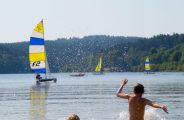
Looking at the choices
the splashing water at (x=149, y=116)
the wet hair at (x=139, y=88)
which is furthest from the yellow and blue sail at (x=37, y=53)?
the wet hair at (x=139, y=88)

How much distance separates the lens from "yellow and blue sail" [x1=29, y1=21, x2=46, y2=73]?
87.1 meters

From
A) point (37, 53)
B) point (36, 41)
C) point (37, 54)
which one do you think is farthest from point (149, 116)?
point (36, 41)

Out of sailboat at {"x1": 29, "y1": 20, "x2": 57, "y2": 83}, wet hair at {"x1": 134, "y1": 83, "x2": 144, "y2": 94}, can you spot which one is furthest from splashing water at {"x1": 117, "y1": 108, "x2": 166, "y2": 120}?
sailboat at {"x1": 29, "y1": 20, "x2": 57, "y2": 83}

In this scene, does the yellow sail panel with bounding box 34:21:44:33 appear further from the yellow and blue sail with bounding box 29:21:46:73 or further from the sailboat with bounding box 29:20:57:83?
the yellow and blue sail with bounding box 29:21:46:73

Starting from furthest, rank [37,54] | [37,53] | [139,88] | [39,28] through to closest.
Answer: [39,28] < [37,54] < [37,53] < [139,88]

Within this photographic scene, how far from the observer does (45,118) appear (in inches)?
1176

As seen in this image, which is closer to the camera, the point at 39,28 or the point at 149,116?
the point at 149,116

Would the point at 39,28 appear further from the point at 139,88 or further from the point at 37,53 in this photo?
the point at 139,88

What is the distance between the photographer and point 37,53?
8744cm

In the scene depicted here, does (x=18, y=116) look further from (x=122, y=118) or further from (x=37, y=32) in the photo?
(x=37, y=32)

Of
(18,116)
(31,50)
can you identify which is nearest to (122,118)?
(18,116)

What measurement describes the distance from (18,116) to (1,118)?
0.99 m

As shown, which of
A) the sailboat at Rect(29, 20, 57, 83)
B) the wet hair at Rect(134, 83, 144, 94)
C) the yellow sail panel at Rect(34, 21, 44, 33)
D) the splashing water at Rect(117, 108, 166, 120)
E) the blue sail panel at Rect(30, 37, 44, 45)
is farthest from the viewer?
the yellow sail panel at Rect(34, 21, 44, 33)

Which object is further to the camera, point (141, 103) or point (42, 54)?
point (42, 54)
